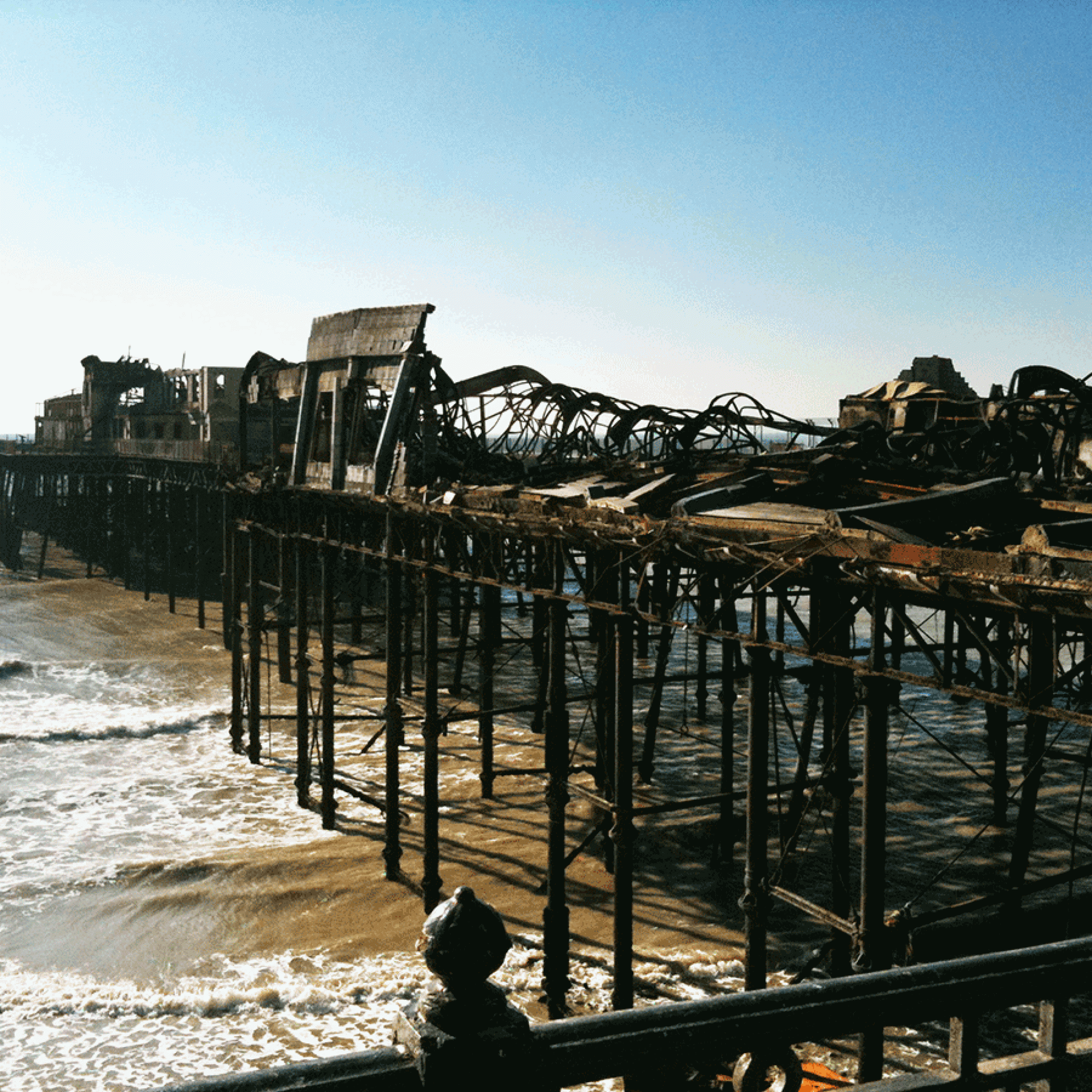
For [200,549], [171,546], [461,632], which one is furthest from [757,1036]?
[171,546]

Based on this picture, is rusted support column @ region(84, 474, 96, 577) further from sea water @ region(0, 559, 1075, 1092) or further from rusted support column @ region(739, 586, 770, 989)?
rusted support column @ region(739, 586, 770, 989)

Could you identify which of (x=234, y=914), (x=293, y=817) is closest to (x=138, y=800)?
(x=293, y=817)

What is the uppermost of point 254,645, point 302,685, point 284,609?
point 284,609

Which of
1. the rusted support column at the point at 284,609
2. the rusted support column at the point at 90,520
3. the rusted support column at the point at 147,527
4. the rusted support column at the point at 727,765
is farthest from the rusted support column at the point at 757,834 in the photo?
the rusted support column at the point at 90,520

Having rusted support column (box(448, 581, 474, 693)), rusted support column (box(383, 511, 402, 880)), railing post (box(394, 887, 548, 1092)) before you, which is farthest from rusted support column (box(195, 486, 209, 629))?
railing post (box(394, 887, 548, 1092))

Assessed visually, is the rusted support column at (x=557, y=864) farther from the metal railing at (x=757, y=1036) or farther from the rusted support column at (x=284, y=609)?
the rusted support column at (x=284, y=609)

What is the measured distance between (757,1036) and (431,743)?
41.6 ft

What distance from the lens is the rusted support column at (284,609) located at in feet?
72.9

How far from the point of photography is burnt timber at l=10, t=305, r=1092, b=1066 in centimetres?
895

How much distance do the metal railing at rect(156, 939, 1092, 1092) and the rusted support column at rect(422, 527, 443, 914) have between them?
39.5 feet

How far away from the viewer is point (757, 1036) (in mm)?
2701

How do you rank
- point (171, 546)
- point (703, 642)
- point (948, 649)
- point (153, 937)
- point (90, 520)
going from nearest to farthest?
point (153, 937) < point (948, 649) < point (703, 642) < point (171, 546) < point (90, 520)

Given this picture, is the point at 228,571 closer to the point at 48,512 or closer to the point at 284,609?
the point at 284,609

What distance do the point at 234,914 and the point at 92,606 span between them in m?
32.3
